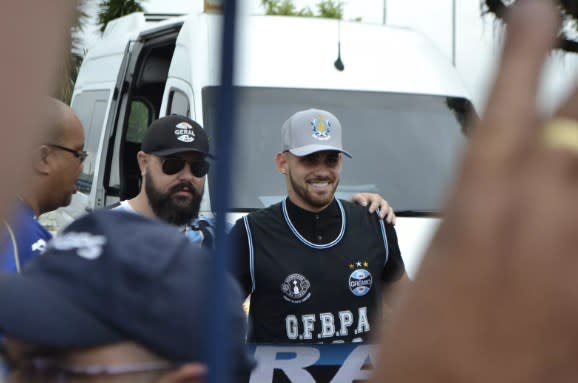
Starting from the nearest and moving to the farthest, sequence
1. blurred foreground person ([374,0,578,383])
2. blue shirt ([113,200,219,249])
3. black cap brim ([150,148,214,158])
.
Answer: blurred foreground person ([374,0,578,383]), blue shirt ([113,200,219,249]), black cap brim ([150,148,214,158])

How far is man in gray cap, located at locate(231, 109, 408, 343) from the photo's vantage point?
12.2ft

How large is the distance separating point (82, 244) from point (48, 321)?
0.13 meters

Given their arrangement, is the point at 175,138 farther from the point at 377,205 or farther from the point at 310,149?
the point at 377,205

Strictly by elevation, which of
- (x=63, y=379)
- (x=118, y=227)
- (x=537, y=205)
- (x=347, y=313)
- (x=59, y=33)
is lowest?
(x=347, y=313)

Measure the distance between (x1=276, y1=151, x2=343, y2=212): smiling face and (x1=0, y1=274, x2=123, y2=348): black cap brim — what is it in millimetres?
2780

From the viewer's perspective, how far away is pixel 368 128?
6.00m

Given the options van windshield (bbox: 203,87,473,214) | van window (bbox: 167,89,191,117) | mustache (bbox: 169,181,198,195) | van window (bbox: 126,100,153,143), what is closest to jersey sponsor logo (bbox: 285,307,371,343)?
mustache (bbox: 169,181,198,195)

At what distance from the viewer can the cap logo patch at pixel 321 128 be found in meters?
Result: 4.17

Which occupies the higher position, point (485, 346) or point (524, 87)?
point (524, 87)

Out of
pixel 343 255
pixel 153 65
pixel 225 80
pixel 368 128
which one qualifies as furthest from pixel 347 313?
pixel 153 65

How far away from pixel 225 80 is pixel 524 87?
25 centimetres

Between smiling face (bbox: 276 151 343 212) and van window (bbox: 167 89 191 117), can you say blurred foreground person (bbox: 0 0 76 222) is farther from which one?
van window (bbox: 167 89 191 117)

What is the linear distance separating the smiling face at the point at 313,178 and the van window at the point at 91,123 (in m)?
4.32

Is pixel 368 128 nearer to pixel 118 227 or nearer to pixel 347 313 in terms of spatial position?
pixel 347 313
